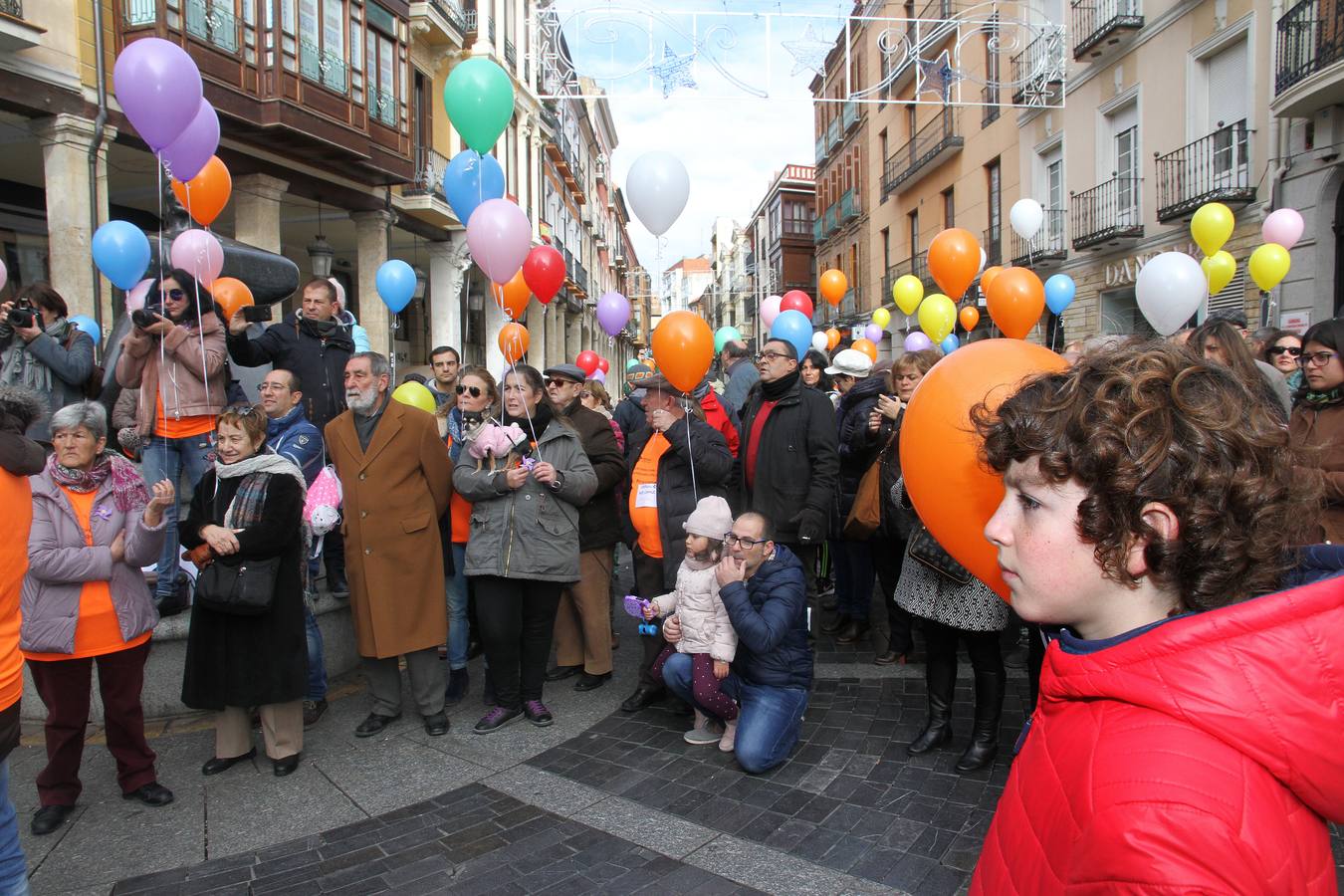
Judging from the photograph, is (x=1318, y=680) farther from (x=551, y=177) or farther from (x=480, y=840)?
(x=551, y=177)

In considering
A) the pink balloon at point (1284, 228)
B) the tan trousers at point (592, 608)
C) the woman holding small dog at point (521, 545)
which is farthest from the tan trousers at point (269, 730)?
the pink balloon at point (1284, 228)

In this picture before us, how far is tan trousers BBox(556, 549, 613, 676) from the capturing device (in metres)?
4.85

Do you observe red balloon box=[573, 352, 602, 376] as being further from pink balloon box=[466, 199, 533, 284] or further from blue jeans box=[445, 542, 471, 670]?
blue jeans box=[445, 542, 471, 670]

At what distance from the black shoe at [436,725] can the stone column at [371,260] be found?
12.4m

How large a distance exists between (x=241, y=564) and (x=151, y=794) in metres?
1.03

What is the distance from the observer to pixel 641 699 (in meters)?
4.52

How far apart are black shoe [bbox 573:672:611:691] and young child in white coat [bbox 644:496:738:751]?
1.06 meters

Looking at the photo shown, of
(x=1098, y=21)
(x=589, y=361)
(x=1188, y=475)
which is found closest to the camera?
(x=1188, y=475)

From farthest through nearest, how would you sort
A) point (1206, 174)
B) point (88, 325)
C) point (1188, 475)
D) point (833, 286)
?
point (833, 286)
point (1206, 174)
point (88, 325)
point (1188, 475)

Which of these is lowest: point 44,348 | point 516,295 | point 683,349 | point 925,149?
point 683,349

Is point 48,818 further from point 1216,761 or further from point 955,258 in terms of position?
point 955,258

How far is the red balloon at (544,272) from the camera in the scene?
6.61m

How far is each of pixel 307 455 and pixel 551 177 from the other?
2747 centimetres

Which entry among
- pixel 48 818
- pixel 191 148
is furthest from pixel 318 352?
pixel 48 818
